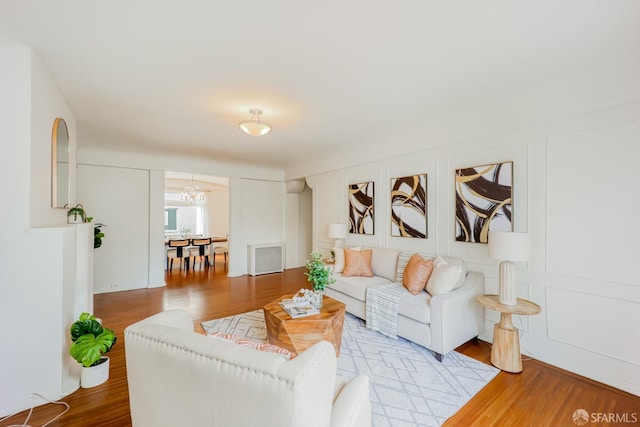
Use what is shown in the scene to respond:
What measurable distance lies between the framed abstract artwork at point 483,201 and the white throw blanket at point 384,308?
3.45ft

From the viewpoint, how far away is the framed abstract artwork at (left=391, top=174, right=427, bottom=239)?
368cm

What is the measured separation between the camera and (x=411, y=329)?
110 inches

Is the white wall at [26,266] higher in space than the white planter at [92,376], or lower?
higher

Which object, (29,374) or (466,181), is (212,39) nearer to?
(29,374)

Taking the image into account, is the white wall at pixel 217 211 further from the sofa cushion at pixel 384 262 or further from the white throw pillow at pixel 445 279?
the white throw pillow at pixel 445 279

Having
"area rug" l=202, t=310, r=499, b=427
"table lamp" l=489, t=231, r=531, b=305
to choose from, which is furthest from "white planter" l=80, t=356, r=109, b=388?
"table lamp" l=489, t=231, r=531, b=305

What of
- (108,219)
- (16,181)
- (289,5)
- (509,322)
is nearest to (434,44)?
(289,5)

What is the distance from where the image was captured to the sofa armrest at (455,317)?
252 centimetres

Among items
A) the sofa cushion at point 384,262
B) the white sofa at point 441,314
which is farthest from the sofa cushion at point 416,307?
the sofa cushion at point 384,262

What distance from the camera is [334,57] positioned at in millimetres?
2102

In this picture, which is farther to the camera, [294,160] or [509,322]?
[294,160]

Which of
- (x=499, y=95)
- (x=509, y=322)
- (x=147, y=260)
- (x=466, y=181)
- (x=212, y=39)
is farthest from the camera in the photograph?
(x=147, y=260)

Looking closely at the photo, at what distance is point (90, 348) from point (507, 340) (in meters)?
3.45

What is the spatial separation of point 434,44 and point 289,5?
1.07 meters
